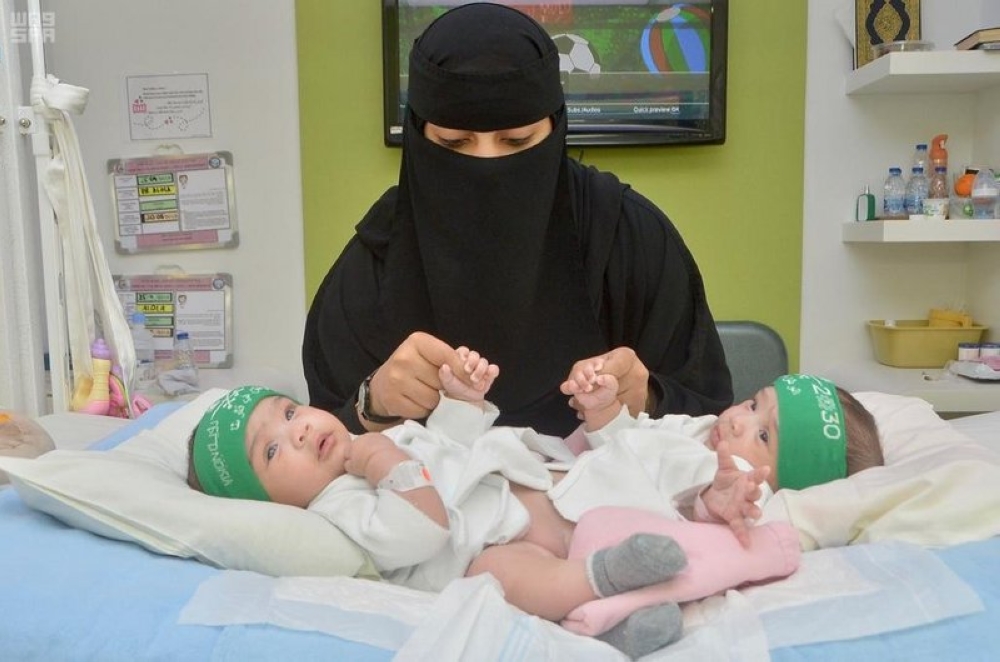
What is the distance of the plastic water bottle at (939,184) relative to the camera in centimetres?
283

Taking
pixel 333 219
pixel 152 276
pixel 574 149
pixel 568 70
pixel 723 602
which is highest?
pixel 568 70

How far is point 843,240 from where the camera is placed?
302cm

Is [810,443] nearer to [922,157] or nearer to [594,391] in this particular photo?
[594,391]

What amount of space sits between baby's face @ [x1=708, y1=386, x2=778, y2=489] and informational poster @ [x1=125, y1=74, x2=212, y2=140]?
2308 millimetres

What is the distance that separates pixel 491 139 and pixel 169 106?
1.98 metres

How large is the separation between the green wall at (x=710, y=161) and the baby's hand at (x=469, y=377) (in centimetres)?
181

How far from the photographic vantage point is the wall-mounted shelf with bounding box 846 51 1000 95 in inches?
101

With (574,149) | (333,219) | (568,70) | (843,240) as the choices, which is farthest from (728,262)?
(333,219)

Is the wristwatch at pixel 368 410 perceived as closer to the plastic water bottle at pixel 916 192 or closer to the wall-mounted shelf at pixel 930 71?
the wall-mounted shelf at pixel 930 71

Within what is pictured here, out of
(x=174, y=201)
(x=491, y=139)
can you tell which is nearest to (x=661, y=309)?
(x=491, y=139)

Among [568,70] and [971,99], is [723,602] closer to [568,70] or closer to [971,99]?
[568,70]

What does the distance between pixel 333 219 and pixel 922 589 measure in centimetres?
246
